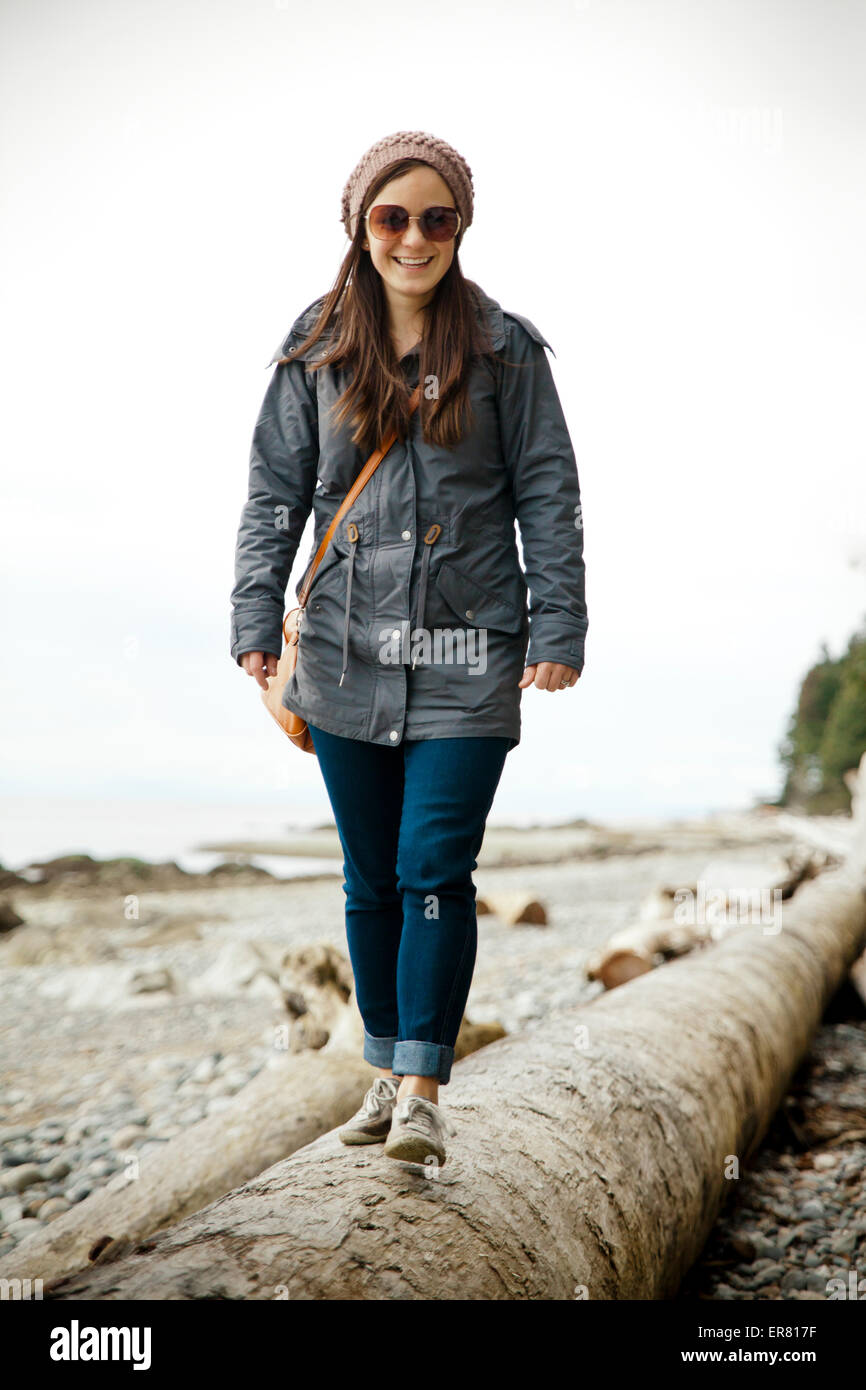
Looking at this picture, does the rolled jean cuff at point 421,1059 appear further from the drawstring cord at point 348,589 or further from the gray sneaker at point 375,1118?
the drawstring cord at point 348,589

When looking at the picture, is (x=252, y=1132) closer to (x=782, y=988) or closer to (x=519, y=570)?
(x=519, y=570)

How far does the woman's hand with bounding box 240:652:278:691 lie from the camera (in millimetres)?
2586

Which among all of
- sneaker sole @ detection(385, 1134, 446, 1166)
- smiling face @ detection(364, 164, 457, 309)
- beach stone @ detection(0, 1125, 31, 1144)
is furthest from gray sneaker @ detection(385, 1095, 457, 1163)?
beach stone @ detection(0, 1125, 31, 1144)

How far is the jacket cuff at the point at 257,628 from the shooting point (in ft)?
8.38

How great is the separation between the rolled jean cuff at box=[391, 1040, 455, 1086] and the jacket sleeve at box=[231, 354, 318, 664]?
1.01 meters

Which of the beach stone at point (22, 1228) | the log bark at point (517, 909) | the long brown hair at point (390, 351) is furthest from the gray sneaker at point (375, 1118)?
the log bark at point (517, 909)

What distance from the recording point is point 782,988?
4961mm

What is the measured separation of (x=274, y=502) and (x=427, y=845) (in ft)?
3.21

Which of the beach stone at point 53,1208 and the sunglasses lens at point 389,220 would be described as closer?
the sunglasses lens at point 389,220

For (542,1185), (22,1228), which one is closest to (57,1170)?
(22,1228)

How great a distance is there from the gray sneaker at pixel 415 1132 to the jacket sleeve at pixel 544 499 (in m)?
1.01

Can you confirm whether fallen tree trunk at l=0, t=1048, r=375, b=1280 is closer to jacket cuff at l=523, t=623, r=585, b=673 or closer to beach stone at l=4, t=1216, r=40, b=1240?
beach stone at l=4, t=1216, r=40, b=1240
